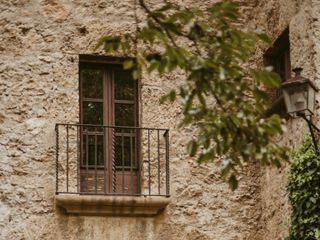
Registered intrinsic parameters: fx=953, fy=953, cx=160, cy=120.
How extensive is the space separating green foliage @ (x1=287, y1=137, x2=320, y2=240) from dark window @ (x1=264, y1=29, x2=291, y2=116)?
1008 mm

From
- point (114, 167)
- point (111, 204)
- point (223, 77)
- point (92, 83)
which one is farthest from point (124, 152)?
point (223, 77)

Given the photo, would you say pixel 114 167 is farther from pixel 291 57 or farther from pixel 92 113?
pixel 291 57

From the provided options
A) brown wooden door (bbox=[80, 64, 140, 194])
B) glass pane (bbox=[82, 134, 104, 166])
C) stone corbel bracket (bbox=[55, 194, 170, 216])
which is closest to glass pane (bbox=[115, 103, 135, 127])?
brown wooden door (bbox=[80, 64, 140, 194])

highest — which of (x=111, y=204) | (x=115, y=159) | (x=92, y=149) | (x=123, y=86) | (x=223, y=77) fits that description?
(x=123, y=86)

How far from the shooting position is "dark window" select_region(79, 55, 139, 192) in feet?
34.2

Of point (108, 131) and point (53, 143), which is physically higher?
point (108, 131)

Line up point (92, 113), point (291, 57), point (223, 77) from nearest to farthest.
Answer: point (223, 77) < point (291, 57) < point (92, 113)

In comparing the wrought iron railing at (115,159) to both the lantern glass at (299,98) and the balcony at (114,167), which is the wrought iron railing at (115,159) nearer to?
the balcony at (114,167)

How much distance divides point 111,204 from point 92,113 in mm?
1135

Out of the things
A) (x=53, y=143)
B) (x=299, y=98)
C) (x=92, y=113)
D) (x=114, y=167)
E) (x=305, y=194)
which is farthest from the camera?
(x=92, y=113)

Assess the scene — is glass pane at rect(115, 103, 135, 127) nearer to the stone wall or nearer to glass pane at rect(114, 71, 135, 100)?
glass pane at rect(114, 71, 135, 100)

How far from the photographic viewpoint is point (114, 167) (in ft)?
34.0

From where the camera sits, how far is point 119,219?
33.3 ft

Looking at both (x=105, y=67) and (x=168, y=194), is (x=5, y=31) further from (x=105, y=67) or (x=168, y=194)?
(x=168, y=194)
